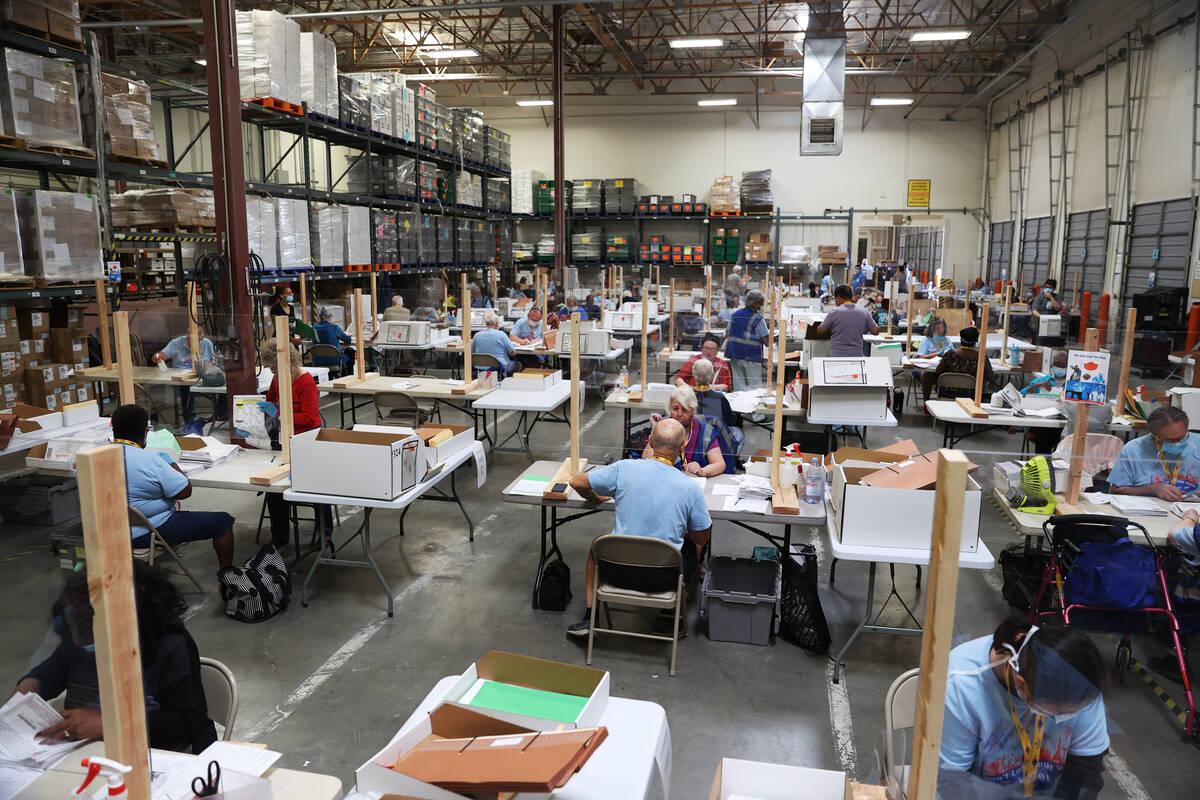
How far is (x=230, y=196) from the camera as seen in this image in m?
7.63

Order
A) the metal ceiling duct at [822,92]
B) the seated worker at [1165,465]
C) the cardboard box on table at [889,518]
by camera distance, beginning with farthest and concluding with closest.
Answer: the metal ceiling duct at [822,92]
the seated worker at [1165,465]
the cardboard box on table at [889,518]

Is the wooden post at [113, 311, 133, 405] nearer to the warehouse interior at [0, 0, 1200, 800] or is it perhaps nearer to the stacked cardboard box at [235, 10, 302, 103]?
the warehouse interior at [0, 0, 1200, 800]

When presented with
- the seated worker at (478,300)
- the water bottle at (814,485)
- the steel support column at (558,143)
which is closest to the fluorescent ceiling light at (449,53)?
the steel support column at (558,143)

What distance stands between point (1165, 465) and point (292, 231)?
10224 millimetres

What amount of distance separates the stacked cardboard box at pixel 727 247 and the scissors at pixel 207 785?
2118 centimetres

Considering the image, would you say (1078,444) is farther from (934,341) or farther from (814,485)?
(934,341)

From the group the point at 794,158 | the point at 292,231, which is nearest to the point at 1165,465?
the point at 292,231

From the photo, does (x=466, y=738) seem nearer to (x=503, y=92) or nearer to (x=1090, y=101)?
(x=1090, y=101)

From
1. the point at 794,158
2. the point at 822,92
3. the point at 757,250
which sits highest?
the point at 794,158

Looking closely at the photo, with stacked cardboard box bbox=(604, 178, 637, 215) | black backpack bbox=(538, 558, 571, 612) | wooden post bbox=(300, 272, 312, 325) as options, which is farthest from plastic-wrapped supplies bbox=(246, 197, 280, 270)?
stacked cardboard box bbox=(604, 178, 637, 215)

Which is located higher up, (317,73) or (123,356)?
(317,73)

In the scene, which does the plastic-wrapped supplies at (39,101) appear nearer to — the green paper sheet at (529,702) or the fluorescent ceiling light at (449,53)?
the green paper sheet at (529,702)

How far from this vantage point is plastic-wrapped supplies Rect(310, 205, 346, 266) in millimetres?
11688

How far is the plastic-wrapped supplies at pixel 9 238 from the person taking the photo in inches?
273
